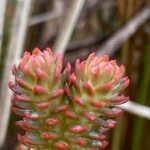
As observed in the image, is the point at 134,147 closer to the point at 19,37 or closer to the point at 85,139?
the point at 19,37

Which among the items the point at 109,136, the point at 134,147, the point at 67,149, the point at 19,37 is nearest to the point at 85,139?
the point at 67,149

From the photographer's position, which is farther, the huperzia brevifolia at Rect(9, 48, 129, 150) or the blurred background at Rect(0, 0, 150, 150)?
the blurred background at Rect(0, 0, 150, 150)

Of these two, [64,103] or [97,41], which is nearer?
[64,103]

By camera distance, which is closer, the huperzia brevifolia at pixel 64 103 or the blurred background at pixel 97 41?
the huperzia brevifolia at pixel 64 103
